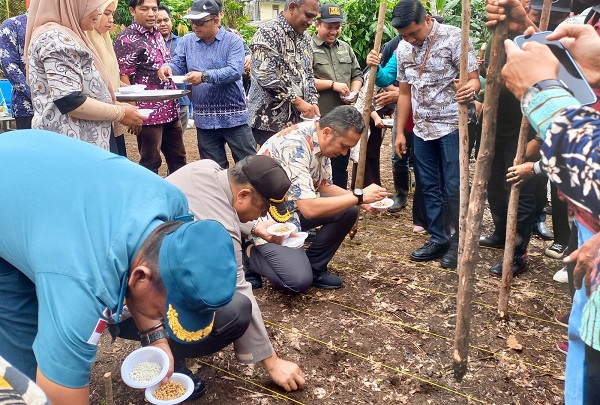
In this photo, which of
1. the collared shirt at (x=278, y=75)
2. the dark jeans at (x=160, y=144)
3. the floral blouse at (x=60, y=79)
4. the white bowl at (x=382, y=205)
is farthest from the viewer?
the dark jeans at (x=160, y=144)

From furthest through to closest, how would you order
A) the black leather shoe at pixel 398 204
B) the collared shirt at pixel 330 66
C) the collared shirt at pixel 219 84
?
the black leather shoe at pixel 398 204
the collared shirt at pixel 330 66
the collared shirt at pixel 219 84

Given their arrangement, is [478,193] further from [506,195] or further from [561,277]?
[506,195]

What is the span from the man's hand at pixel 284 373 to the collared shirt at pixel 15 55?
9.08 ft

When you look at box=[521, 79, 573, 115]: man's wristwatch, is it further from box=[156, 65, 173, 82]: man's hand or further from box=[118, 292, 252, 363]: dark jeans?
box=[156, 65, 173, 82]: man's hand

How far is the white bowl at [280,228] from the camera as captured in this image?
3.10 metres

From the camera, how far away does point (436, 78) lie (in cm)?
380

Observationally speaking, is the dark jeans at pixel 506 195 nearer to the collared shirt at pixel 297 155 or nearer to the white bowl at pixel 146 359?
the collared shirt at pixel 297 155

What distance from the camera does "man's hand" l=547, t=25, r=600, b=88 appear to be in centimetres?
136

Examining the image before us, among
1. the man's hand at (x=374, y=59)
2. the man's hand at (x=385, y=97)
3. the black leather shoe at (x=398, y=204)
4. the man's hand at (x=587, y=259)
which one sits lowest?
the black leather shoe at (x=398, y=204)

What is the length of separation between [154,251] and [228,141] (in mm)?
3468

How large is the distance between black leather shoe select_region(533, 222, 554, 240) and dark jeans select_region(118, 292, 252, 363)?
3039 mm

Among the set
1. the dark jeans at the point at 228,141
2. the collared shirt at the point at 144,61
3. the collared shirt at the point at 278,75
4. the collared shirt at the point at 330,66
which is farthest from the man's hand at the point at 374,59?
the collared shirt at the point at 144,61

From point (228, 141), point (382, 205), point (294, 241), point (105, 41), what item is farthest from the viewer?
point (228, 141)

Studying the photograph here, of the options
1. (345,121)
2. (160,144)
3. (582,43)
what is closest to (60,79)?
(345,121)
